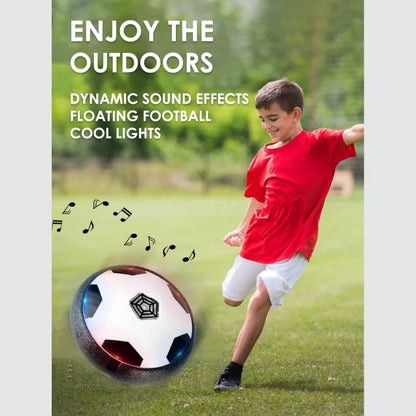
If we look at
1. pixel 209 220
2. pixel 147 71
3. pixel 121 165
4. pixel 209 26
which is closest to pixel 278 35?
pixel 209 26

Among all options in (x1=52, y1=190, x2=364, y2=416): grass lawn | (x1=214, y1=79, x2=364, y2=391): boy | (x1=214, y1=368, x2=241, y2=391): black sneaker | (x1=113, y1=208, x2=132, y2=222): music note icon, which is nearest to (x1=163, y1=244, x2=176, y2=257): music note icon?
(x1=52, y1=190, x2=364, y2=416): grass lawn

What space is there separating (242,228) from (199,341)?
29.2 inches

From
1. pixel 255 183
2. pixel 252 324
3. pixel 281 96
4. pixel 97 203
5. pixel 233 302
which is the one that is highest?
pixel 281 96

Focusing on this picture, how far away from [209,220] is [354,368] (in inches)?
68.6

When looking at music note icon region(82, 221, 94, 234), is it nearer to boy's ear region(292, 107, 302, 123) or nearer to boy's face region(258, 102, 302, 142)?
boy's face region(258, 102, 302, 142)

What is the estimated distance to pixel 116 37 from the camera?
4.57 m

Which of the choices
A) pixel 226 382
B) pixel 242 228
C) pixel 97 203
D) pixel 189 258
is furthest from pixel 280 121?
pixel 226 382

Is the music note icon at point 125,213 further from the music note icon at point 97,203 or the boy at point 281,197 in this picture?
the boy at point 281,197

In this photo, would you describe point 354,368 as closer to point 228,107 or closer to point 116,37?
point 228,107

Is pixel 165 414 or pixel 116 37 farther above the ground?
pixel 116 37

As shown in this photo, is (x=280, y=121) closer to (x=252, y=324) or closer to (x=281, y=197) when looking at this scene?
(x=281, y=197)

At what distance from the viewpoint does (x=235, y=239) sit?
457cm

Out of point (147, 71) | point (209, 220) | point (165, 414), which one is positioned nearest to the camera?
point (165, 414)

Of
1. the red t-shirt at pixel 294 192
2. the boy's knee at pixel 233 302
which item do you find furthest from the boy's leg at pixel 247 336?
the red t-shirt at pixel 294 192
